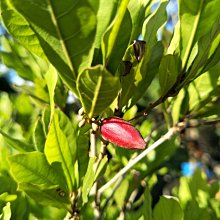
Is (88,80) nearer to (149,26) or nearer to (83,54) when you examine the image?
(83,54)

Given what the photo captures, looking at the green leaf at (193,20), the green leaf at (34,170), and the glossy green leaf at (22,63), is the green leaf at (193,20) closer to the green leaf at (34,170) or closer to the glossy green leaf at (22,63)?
the green leaf at (34,170)

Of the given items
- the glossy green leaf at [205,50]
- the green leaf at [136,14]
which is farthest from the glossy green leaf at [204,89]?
the green leaf at [136,14]

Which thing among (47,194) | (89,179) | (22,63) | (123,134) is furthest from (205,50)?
(22,63)

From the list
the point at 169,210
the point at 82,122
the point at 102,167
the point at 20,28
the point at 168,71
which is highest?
the point at 20,28

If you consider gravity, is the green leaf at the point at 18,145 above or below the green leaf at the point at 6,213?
above

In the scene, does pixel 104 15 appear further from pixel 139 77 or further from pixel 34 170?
pixel 34 170

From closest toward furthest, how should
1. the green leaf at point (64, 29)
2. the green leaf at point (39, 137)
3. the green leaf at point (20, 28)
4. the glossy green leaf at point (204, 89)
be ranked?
the green leaf at point (64, 29)
the green leaf at point (20, 28)
the green leaf at point (39, 137)
the glossy green leaf at point (204, 89)

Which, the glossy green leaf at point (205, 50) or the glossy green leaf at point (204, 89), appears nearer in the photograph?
the glossy green leaf at point (205, 50)
